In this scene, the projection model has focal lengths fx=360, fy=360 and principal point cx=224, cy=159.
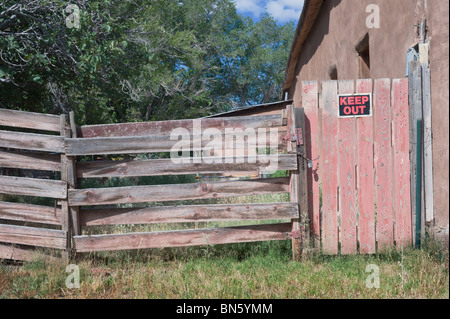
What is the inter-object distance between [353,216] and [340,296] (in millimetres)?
1352

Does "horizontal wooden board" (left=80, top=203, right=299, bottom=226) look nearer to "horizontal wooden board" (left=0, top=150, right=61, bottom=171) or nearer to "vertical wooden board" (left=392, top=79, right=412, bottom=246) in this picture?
"horizontal wooden board" (left=0, top=150, right=61, bottom=171)

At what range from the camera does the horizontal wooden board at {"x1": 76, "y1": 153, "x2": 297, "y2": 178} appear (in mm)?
4574

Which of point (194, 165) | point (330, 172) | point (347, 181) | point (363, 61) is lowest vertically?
point (347, 181)

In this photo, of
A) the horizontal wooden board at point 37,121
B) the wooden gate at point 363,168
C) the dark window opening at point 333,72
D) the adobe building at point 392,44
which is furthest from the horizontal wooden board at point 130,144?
the dark window opening at point 333,72

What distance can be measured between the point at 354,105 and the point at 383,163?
0.83m

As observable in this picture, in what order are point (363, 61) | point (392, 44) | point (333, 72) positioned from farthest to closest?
point (333, 72) < point (363, 61) < point (392, 44)

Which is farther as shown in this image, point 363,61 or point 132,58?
point 132,58

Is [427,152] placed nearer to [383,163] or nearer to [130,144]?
[383,163]

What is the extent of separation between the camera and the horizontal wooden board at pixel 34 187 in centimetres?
468

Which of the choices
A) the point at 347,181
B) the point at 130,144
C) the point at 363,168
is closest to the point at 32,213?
the point at 130,144

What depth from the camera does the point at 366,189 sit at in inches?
182

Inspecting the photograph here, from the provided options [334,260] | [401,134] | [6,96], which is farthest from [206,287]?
[6,96]

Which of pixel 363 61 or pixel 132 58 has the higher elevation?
pixel 132 58

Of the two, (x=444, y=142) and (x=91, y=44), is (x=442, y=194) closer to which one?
(x=444, y=142)
